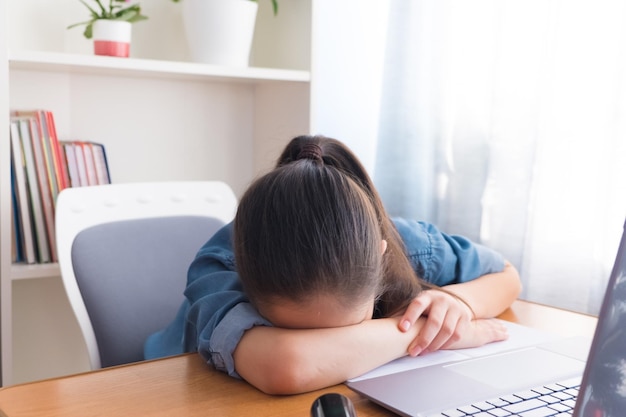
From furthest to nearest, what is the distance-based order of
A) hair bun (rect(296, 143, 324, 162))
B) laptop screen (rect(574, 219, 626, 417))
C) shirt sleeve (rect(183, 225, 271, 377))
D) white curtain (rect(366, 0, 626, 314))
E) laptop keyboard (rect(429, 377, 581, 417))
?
white curtain (rect(366, 0, 626, 314)), hair bun (rect(296, 143, 324, 162)), shirt sleeve (rect(183, 225, 271, 377)), laptop keyboard (rect(429, 377, 581, 417)), laptop screen (rect(574, 219, 626, 417))

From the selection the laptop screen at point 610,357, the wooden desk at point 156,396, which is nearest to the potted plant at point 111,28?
the wooden desk at point 156,396

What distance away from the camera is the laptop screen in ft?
1.56

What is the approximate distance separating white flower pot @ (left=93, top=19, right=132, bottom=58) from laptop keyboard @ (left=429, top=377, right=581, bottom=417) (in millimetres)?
1205

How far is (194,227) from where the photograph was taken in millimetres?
1480

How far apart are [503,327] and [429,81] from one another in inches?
39.5

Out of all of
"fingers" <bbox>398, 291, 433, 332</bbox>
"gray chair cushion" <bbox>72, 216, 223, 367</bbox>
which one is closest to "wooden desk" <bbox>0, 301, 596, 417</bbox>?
"fingers" <bbox>398, 291, 433, 332</bbox>

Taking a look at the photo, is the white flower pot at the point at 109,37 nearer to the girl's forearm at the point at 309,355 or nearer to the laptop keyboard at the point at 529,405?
the girl's forearm at the point at 309,355

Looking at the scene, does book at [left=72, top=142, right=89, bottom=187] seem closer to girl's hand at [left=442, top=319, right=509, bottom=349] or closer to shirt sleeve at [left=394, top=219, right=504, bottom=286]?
shirt sleeve at [left=394, top=219, right=504, bottom=286]

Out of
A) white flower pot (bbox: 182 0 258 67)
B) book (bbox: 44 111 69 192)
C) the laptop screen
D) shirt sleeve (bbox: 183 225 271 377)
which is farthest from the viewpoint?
white flower pot (bbox: 182 0 258 67)

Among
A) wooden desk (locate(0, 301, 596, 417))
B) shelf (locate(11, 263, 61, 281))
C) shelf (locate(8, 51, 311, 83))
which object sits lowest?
shelf (locate(11, 263, 61, 281))

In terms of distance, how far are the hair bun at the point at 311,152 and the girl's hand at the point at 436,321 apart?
0.77 ft

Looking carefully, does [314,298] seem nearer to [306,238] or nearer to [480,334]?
[306,238]

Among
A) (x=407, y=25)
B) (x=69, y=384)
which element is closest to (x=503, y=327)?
(x=69, y=384)

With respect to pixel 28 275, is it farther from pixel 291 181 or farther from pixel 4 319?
pixel 291 181
